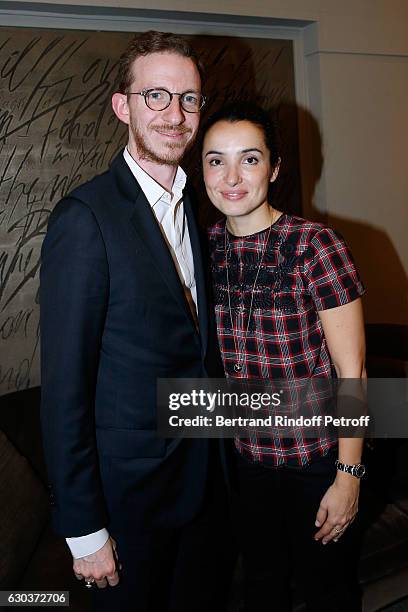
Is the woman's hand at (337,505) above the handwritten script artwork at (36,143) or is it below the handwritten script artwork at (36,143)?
below

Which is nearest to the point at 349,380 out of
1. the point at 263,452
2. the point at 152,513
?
the point at 263,452

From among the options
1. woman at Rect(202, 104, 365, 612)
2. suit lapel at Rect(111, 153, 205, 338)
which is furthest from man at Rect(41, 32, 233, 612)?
woman at Rect(202, 104, 365, 612)

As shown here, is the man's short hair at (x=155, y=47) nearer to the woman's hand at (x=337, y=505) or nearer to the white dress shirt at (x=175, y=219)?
the white dress shirt at (x=175, y=219)

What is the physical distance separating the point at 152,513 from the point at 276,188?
2289 millimetres

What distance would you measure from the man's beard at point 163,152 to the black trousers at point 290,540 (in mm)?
812

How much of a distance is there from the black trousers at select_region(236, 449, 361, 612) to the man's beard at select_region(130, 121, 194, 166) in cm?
81

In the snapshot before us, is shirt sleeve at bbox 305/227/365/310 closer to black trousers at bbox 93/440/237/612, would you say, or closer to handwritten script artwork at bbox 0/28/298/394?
black trousers at bbox 93/440/237/612

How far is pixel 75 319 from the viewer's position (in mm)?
1187

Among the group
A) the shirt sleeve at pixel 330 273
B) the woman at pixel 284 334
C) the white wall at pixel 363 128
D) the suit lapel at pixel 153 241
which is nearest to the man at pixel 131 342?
the suit lapel at pixel 153 241

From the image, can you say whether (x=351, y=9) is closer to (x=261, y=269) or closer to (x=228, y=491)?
(x=261, y=269)

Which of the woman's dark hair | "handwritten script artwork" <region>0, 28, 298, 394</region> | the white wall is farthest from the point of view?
the white wall

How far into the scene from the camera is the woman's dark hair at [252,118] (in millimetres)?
1452

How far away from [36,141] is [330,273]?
1989 mm

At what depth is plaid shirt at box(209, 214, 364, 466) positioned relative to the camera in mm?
1368
